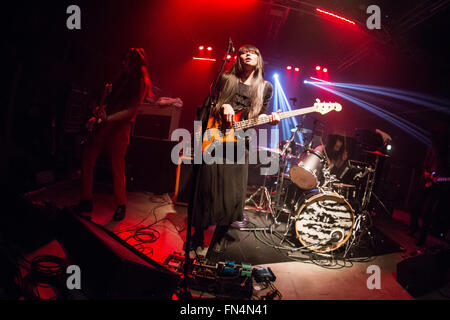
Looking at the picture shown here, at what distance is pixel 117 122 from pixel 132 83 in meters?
0.62

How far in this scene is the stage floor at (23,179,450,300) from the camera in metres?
2.66

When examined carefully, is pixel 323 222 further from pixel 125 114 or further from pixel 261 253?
pixel 125 114

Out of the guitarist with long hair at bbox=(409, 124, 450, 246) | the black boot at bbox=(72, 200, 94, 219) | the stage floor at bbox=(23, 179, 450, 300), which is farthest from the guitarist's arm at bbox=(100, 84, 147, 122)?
the guitarist with long hair at bbox=(409, 124, 450, 246)

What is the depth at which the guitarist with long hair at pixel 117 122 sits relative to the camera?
327 centimetres

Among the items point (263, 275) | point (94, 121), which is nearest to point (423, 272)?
point (263, 275)

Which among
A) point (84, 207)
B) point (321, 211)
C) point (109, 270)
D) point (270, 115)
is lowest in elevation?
point (84, 207)

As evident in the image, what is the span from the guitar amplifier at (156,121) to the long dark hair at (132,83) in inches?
66.0

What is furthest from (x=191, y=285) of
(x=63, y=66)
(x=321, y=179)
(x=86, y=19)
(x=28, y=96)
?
(x=86, y=19)

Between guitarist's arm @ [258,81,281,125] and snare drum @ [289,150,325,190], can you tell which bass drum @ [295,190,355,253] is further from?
guitarist's arm @ [258,81,281,125]

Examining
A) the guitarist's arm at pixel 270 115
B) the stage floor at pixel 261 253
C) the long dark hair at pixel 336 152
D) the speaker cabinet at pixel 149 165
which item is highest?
the guitarist's arm at pixel 270 115

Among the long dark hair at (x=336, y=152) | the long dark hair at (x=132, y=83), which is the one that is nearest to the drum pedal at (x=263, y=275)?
the long dark hair at (x=132, y=83)

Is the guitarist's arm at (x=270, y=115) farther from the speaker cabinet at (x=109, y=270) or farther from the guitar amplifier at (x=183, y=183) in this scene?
the guitar amplifier at (x=183, y=183)

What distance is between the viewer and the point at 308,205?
3449 millimetres

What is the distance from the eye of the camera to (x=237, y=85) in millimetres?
2562
